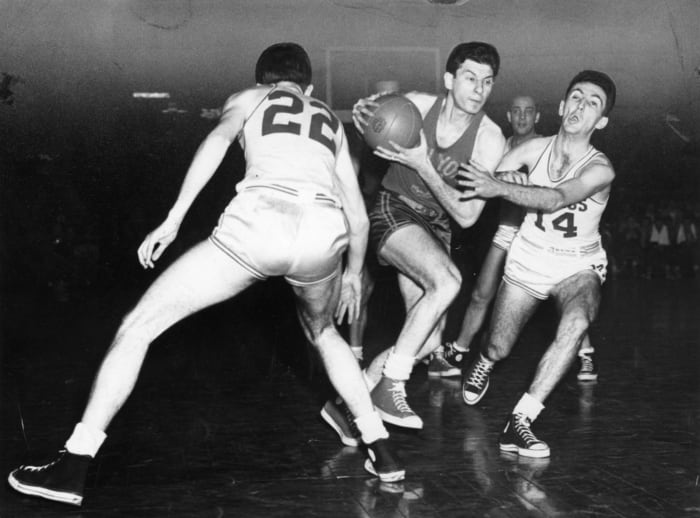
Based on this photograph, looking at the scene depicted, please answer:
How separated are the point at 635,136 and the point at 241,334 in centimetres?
1423

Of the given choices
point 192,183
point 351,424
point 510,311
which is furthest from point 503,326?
point 192,183

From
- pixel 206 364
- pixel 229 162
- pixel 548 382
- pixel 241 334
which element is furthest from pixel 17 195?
pixel 548 382

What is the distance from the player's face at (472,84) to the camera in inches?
209

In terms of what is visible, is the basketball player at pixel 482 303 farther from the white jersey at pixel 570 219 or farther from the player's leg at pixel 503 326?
the white jersey at pixel 570 219

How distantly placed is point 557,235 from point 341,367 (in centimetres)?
181

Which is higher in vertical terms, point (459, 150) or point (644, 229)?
point (459, 150)

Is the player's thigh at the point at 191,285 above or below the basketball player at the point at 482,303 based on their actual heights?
above

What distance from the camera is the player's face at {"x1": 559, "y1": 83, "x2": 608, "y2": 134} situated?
520 centimetres

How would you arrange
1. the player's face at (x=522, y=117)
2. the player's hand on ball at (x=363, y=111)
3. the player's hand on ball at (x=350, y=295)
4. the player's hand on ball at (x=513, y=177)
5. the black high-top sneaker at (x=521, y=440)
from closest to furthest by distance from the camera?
the player's hand on ball at (x=350, y=295) → the black high-top sneaker at (x=521, y=440) → the player's hand on ball at (x=363, y=111) → the player's hand on ball at (x=513, y=177) → the player's face at (x=522, y=117)

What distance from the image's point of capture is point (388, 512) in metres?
3.71

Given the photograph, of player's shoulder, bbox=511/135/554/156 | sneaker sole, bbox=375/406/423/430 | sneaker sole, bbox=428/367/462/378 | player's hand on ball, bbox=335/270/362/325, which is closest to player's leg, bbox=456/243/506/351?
sneaker sole, bbox=428/367/462/378

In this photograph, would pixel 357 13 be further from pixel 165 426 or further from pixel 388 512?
pixel 388 512

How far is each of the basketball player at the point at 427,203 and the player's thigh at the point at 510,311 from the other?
493 millimetres

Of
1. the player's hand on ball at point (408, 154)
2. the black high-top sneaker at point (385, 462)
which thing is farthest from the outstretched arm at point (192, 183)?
the black high-top sneaker at point (385, 462)
